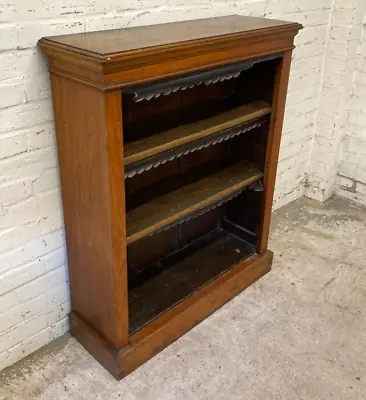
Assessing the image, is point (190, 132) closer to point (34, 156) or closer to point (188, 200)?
point (188, 200)

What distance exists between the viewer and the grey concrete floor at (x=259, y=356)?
1689 mm

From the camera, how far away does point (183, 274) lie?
2090 millimetres

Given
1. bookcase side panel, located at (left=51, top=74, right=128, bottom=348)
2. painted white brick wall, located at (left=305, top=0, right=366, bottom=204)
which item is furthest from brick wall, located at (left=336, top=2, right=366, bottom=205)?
bookcase side panel, located at (left=51, top=74, right=128, bottom=348)

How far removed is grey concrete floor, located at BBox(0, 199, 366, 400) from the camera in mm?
1689

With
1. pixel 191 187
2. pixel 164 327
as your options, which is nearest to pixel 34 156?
pixel 191 187

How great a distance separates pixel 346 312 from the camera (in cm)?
207

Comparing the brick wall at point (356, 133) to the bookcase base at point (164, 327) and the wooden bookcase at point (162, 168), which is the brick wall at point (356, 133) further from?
the bookcase base at point (164, 327)

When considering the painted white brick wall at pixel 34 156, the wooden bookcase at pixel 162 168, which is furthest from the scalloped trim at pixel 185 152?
the painted white brick wall at pixel 34 156

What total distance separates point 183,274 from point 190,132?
2.28ft

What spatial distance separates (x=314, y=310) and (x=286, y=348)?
27 centimetres

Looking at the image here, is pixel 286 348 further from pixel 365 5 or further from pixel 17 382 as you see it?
pixel 365 5

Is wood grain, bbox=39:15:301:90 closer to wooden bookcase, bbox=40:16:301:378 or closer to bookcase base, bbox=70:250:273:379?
wooden bookcase, bbox=40:16:301:378

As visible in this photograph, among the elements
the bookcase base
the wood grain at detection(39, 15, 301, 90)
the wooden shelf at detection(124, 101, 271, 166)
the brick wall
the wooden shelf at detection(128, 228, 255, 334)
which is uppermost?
the wood grain at detection(39, 15, 301, 90)

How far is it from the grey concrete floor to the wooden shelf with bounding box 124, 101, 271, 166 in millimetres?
778
